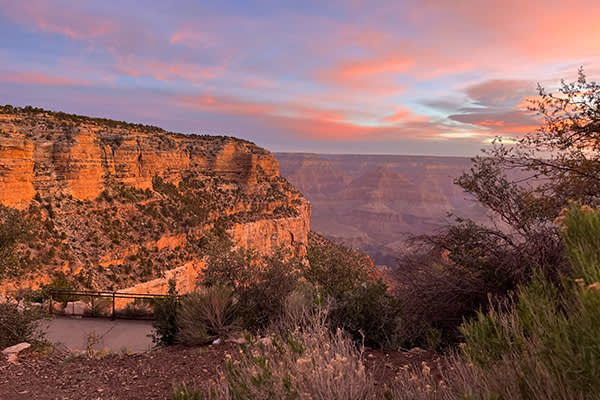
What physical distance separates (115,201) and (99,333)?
77.1 feet

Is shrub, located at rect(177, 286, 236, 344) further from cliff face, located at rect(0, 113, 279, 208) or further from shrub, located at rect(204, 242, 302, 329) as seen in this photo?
cliff face, located at rect(0, 113, 279, 208)

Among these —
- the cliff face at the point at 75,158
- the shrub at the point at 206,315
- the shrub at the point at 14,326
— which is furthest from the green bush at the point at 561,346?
the cliff face at the point at 75,158

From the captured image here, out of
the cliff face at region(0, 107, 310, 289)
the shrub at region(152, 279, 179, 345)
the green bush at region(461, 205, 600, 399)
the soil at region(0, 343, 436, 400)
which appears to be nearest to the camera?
the green bush at region(461, 205, 600, 399)

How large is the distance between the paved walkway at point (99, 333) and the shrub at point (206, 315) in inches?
74.7

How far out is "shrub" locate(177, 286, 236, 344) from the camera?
658 cm

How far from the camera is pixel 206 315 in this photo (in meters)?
6.71

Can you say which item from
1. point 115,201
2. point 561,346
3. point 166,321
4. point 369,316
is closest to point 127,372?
point 166,321

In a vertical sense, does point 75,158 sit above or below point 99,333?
above

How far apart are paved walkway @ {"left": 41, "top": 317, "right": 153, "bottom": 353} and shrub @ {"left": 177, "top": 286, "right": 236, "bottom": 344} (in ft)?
6.23

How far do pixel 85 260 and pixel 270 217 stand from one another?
25577mm

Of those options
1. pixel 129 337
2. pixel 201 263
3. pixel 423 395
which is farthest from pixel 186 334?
pixel 201 263

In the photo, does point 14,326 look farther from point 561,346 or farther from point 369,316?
point 561,346

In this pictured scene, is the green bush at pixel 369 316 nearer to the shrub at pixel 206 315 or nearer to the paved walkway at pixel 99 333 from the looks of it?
the shrub at pixel 206 315

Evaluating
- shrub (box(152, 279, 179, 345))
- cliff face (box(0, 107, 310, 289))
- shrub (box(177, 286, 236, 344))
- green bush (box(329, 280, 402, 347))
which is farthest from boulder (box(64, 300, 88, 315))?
green bush (box(329, 280, 402, 347))
